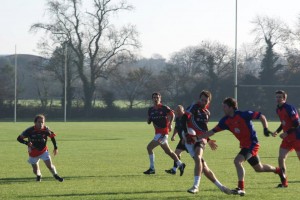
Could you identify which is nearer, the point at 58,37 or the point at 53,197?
the point at 53,197

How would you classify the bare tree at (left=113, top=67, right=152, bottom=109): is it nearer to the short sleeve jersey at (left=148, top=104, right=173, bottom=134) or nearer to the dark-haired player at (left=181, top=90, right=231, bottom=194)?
the short sleeve jersey at (left=148, top=104, right=173, bottom=134)

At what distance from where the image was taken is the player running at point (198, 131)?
11.9 m

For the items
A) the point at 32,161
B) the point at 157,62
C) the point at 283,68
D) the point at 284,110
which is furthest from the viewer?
the point at 157,62

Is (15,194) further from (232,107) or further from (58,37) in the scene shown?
(58,37)

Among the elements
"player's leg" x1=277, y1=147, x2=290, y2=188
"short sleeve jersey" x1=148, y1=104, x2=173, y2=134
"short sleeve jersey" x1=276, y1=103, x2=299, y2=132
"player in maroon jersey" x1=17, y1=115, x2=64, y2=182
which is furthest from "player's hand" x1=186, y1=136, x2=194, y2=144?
"short sleeve jersey" x1=148, y1=104, x2=173, y2=134

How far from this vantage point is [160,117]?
16406 millimetres

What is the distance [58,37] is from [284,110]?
58.6 meters

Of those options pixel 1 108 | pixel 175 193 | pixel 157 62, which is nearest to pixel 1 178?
pixel 175 193

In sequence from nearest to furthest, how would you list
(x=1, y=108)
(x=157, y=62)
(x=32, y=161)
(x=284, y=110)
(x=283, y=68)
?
1. (x=284, y=110)
2. (x=32, y=161)
3. (x=1, y=108)
4. (x=283, y=68)
5. (x=157, y=62)

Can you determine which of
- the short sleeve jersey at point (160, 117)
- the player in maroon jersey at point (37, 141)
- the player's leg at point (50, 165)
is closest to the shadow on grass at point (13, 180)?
the player in maroon jersey at point (37, 141)

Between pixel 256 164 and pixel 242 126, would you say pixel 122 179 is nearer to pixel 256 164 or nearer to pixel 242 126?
pixel 256 164

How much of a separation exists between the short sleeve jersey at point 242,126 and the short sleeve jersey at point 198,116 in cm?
92

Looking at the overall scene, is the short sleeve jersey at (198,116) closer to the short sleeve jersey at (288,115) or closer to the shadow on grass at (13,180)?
the short sleeve jersey at (288,115)

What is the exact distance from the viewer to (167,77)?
74.6 metres
